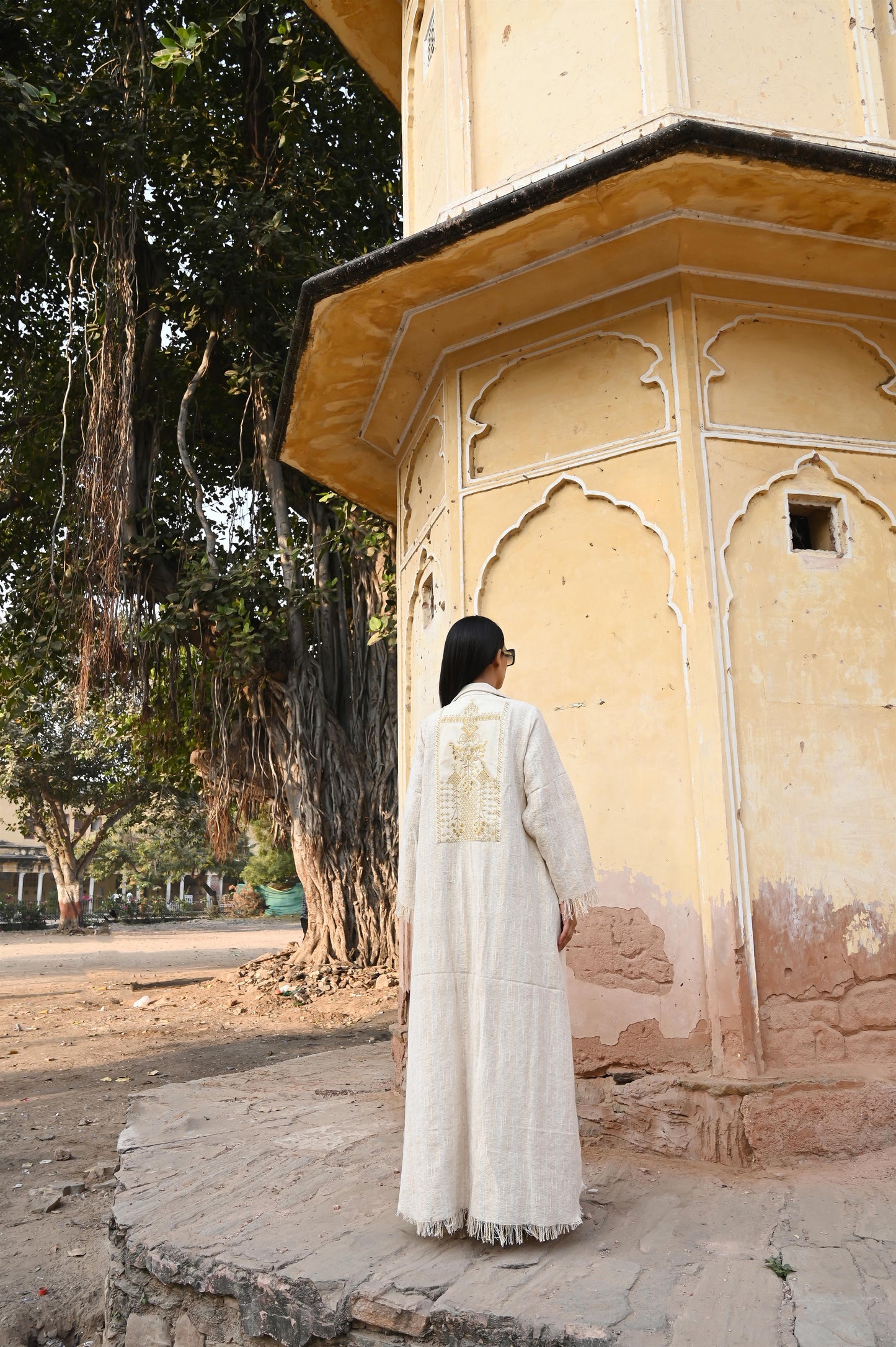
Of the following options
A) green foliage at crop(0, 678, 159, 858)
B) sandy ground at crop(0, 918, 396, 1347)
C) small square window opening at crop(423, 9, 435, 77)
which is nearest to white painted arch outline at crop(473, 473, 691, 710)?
small square window opening at crop(423, 9, 435, 77)

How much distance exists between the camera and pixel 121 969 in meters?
15.5

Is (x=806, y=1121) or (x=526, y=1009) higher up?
(x=526, y=1009)

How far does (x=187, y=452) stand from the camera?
10203 mm

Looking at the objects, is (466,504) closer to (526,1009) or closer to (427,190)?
(427,190)

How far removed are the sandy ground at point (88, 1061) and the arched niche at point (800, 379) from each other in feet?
13.9

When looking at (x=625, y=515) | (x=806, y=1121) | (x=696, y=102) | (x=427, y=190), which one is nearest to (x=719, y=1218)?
(x=806, y=1121)

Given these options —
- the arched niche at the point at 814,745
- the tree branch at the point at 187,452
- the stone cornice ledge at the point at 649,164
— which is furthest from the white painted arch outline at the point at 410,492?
the tree branch at the point at 187,452

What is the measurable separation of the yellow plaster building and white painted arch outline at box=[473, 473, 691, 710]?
0.06 ft

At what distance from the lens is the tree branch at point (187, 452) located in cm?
995

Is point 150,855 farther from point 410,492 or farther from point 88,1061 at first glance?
point 410,492

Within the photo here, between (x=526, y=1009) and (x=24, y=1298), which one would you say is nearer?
(x=526, y=1009)

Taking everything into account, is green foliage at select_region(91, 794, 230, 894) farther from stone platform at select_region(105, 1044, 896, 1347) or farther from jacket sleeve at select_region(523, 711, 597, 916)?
jacket sleeve at select_region(523, 711, 597, 916)

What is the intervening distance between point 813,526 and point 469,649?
1.97 meters

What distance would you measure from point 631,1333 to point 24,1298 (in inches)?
102
